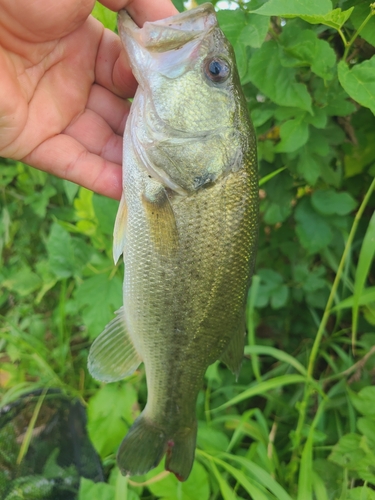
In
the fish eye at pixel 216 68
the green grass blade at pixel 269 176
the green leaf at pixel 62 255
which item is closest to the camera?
the fish eye at pixel 216 68

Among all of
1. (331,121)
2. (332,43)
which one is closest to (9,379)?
(331,121)

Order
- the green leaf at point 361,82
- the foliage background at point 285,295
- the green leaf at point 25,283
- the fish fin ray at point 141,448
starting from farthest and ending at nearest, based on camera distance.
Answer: the green leaf at point 25,283 → the fish fin ray at point 141,448 → the foliage background at point 285,295 → the green leaf at point 361,82

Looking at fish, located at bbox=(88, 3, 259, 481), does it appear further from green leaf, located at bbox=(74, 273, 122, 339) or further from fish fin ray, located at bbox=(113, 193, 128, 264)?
green leaf, located at bbox=(74, 273, 122, 339)

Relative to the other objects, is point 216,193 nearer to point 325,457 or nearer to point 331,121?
point 331,121

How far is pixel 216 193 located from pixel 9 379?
1.82 metres

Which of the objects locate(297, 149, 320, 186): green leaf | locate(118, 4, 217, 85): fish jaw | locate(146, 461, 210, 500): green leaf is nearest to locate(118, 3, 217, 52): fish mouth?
locate(118, 4, 217, 85): fish jaw

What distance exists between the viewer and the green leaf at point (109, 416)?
1613 millimetres

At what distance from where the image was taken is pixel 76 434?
1952 millimetres

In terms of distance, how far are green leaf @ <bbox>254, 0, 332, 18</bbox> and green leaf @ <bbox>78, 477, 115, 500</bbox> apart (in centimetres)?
167

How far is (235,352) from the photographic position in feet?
4.58

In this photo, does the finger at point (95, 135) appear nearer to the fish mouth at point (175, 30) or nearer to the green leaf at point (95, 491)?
the fish mouth at point (175, 30)

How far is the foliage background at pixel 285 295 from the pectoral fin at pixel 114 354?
8.4 inches

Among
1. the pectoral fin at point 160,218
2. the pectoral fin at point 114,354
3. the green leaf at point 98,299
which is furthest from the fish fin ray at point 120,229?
the green leaf at point 98,299

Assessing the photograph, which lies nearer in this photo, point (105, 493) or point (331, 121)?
point (105, 493)
